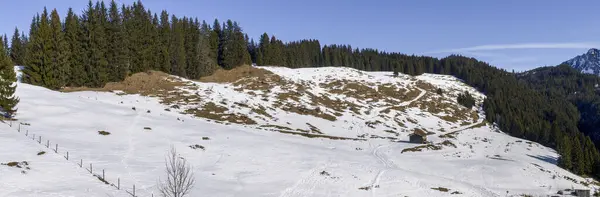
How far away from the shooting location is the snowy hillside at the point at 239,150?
29902 mm

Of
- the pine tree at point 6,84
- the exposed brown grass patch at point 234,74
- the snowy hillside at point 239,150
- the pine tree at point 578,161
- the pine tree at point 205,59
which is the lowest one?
the pine tree at point 578,161

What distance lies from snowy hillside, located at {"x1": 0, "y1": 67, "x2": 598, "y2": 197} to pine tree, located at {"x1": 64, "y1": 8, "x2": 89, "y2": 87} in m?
5.57

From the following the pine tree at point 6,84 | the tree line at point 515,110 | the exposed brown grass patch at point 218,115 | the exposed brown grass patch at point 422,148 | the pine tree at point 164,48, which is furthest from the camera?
the pine tree at point 164,48

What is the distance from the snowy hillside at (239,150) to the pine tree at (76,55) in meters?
5.57

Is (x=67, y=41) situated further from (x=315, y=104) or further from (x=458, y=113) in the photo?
(x=458, y=113)

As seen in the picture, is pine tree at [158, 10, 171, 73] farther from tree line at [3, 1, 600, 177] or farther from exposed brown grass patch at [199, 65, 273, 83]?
exposed brown grass patch at [199, 65, 273, 83]

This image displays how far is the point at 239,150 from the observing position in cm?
4378

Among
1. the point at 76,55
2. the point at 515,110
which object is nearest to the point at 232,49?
the point at 76,55

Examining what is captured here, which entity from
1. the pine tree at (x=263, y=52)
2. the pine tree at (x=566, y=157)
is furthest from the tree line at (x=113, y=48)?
the pine tree at (x=566, y=157)

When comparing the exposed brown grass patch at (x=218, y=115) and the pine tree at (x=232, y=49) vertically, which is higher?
the pine tree at (x=232, y=49)

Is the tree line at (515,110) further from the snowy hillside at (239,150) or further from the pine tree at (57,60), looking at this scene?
the pine tree at (57,60)

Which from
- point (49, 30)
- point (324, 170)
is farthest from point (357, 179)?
point (49, 30)

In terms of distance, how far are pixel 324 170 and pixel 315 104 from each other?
59.8 m

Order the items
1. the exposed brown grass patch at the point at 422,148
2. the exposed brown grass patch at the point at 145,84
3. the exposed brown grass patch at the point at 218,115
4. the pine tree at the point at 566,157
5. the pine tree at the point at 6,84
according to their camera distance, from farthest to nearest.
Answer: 1. the exposed brown grass patch at the point at 145,84
2. the exposed brown grass patch at the point at 218,115
3. the pine tree at the point at 566,157
4. the exposed brown grass patch at the point at 422,148
5. the pine tree at the point at 6,84
